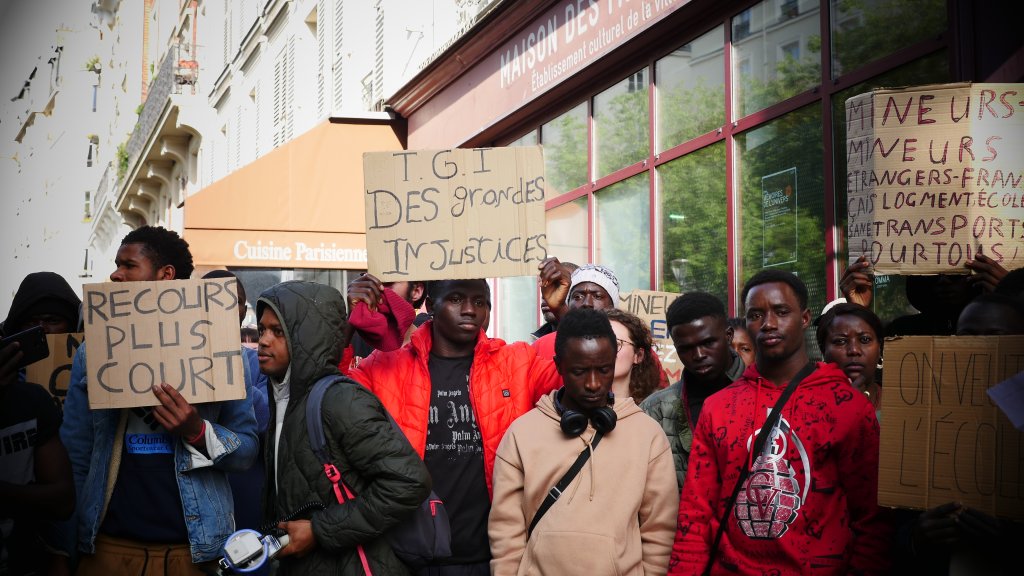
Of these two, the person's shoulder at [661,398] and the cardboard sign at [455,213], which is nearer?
the cardboard sign at [455,213]

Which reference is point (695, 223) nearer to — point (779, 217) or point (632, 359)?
point (779, 217)

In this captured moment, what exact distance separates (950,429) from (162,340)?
2891 millimetres

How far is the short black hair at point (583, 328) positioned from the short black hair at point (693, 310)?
0.68 metres

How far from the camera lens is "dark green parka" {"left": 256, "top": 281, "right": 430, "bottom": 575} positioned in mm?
3613

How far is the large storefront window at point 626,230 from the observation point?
1005cm

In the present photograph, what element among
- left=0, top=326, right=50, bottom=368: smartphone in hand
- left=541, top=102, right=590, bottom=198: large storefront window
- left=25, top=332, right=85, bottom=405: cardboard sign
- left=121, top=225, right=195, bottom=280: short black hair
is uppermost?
left=541, top=102, right=590, bottom=198: large storefront window

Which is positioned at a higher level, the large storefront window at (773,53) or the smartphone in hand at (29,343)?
the large storefront window at (773,53)

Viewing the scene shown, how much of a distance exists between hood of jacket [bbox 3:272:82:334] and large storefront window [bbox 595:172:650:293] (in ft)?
17.5

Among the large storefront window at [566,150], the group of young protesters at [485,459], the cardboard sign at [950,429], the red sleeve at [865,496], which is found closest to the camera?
the cardboard sign at [950,429]

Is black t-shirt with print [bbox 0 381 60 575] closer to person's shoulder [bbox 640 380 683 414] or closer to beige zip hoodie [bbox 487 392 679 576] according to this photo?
beige zip hoodie [bbox 487 392 679 576]

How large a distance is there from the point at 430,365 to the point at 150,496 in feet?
4.04

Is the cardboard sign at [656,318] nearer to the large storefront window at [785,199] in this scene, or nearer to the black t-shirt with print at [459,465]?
the large storefront window at [785,199]

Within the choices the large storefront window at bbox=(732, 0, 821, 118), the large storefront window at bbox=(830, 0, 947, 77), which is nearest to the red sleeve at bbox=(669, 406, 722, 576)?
the large storefront window at bbox=(830, 0, 947, 77)

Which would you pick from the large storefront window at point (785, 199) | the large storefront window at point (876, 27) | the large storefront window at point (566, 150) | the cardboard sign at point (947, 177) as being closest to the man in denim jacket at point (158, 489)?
the cardboard sign at point (947, 177)
